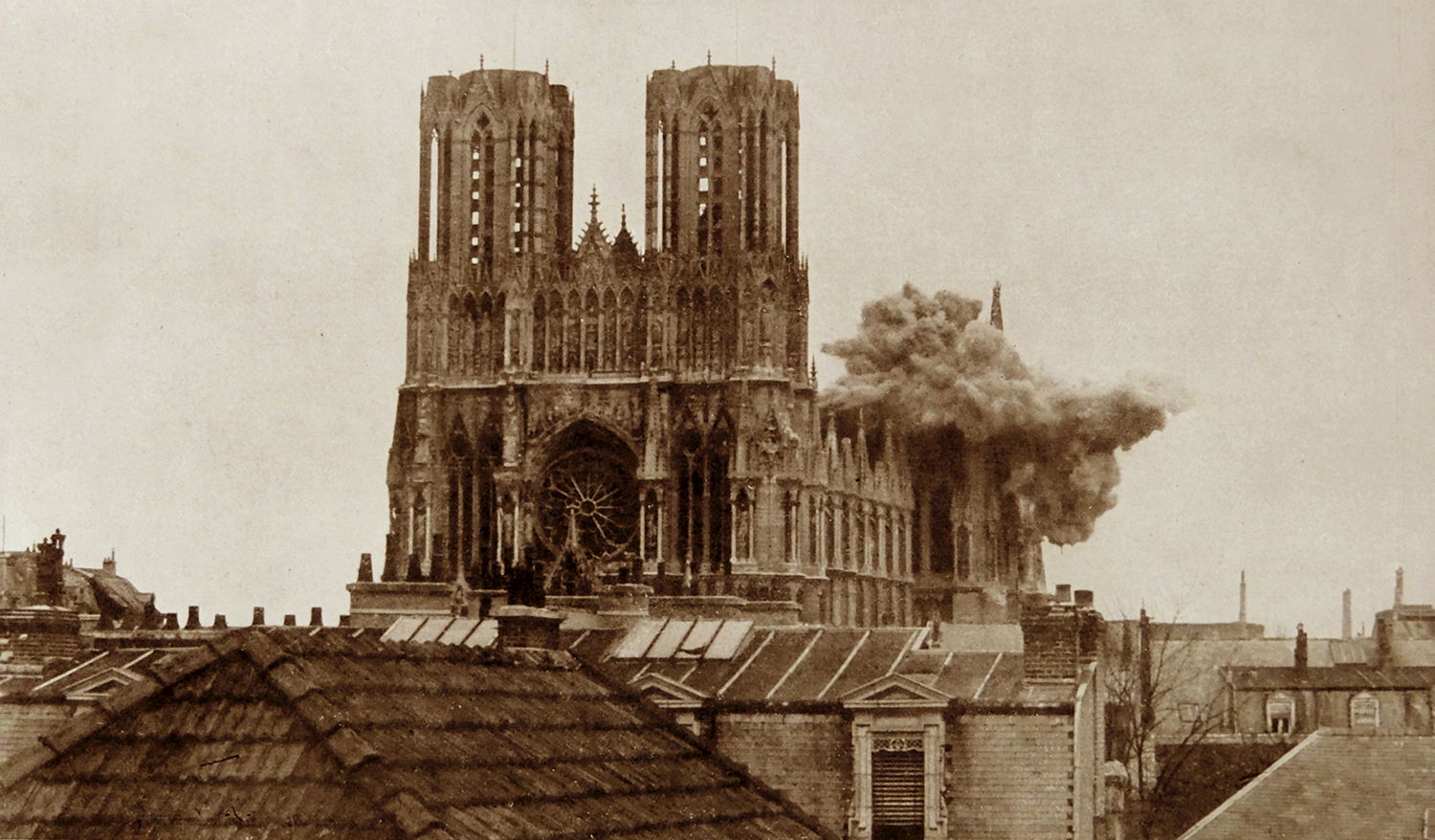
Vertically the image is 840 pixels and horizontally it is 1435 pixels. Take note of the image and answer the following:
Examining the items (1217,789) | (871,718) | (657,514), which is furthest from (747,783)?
(657,514)

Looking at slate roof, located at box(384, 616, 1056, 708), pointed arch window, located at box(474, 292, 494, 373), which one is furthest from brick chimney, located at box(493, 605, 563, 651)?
pointed arch window, located at box(474, 292, 494, 373)

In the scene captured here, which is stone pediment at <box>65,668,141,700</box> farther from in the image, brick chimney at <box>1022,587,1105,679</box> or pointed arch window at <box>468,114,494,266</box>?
pointed arch window at <box>468,114,494,266</box>

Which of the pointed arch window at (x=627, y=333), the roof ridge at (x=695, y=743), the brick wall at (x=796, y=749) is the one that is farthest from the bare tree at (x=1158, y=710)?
the roof ridge at (x=695, y=743)

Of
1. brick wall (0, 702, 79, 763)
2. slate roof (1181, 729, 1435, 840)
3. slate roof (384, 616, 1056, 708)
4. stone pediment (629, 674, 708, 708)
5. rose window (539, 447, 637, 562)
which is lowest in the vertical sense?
slate roof (1181, 729, 1435, 840)

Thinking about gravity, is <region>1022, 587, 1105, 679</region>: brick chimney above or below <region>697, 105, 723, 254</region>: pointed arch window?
below

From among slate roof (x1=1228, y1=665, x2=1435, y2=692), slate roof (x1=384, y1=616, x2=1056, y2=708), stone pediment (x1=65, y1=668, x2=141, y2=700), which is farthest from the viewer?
slate roof (x1=1228, y1=665, x2=1435, y2=692)

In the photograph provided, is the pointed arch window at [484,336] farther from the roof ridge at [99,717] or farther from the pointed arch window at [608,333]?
the roof ridge at [99,717]
